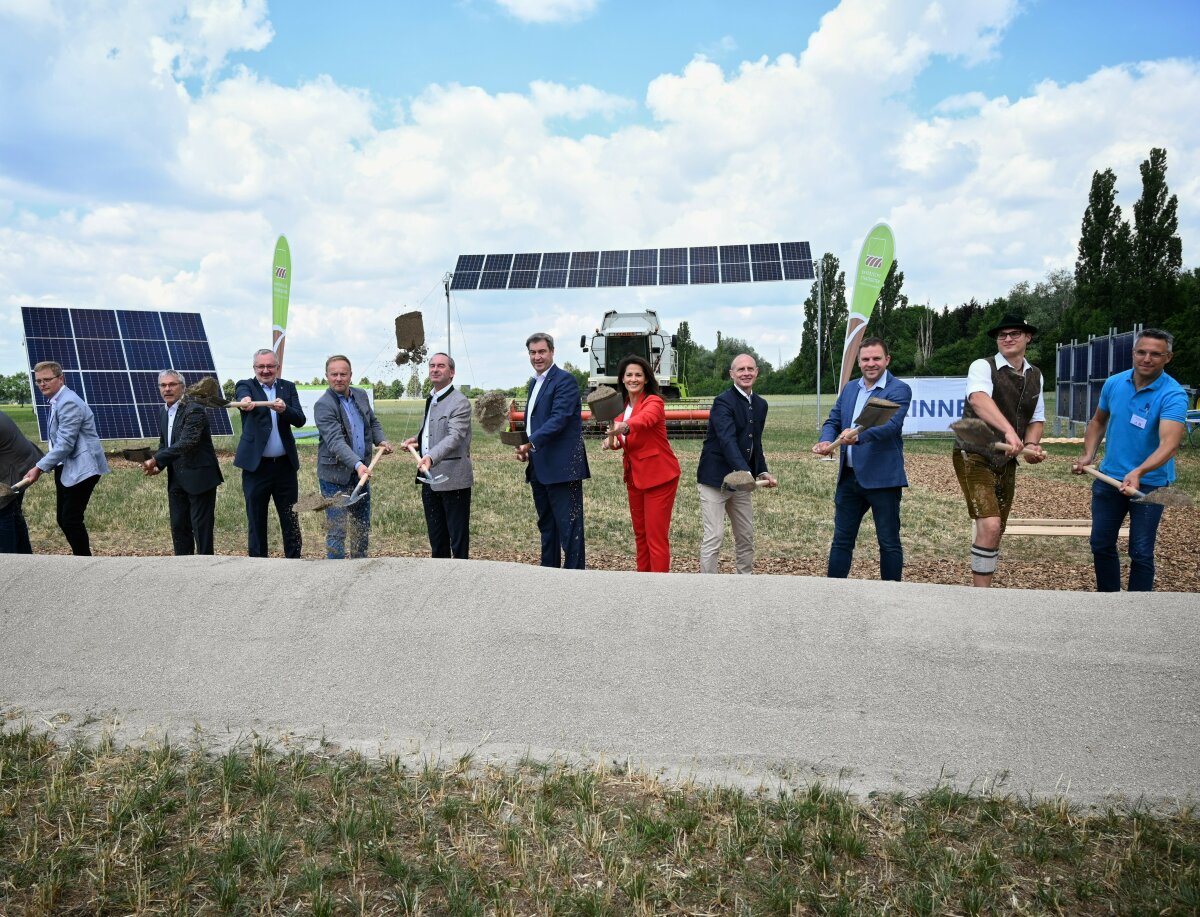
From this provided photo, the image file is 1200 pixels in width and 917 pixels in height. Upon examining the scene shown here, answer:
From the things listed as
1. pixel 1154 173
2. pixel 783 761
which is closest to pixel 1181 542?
pixel 783 761

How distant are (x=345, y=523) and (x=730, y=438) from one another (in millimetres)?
2306

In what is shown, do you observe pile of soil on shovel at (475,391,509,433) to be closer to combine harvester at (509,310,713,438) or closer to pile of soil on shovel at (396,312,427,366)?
pile of soil on shovel at (396,312,427,366)

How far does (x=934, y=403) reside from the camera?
16.5m

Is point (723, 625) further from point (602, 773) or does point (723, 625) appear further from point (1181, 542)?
point (1181, 542)

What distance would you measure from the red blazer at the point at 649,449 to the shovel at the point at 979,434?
58.2 inches

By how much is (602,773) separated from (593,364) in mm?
17102

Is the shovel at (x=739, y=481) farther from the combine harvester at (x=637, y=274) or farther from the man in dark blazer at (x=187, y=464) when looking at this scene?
the combine harvester at (x=637, y=274)

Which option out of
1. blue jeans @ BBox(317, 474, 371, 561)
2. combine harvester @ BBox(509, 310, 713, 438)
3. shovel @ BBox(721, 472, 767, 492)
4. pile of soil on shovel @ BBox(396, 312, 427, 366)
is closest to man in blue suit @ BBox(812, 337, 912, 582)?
shovel @ BBox(721, 472, 767, 492)

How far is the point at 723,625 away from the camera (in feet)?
11.2

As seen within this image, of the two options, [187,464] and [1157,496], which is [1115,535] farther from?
[187,464]

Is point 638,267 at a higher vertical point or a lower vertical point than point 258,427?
higher

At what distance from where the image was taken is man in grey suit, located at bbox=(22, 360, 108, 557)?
544cm

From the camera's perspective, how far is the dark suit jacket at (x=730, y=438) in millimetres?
4832

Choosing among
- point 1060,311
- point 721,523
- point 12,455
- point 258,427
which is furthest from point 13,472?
point 1060,311
